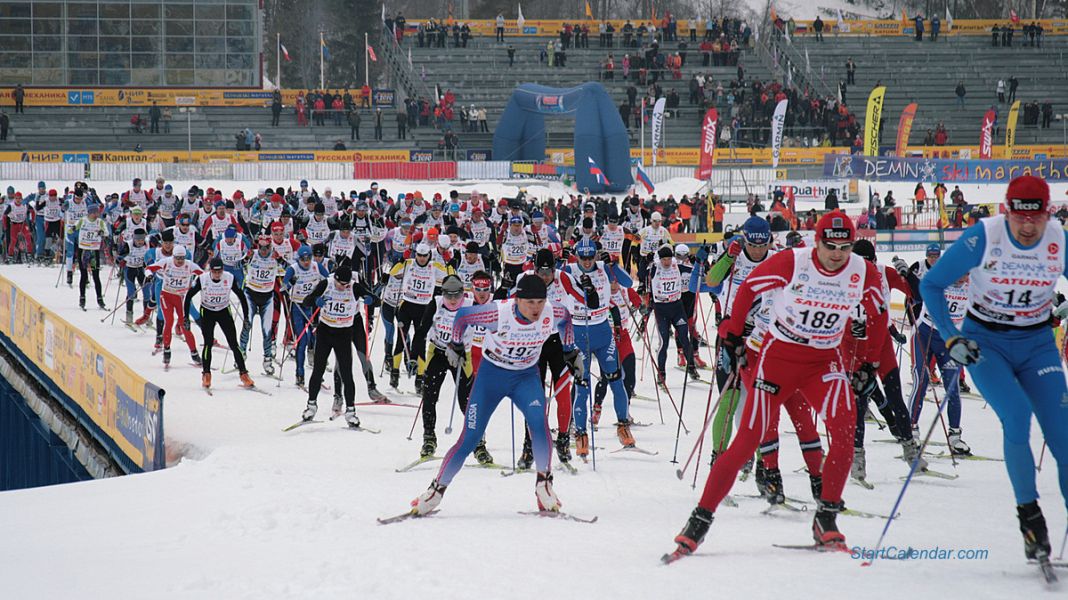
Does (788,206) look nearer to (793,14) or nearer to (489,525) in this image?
(489,525)

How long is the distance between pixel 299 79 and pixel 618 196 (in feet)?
141

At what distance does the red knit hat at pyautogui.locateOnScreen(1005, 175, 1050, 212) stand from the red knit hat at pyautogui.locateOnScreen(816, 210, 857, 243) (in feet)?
2.76

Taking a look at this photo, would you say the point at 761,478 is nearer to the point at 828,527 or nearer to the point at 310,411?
the point at 828,527

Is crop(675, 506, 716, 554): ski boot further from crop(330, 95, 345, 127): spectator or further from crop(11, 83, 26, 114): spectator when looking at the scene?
crop(11, 83, 26, 114): spectator

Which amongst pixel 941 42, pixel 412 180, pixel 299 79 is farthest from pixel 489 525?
pixel 299 79

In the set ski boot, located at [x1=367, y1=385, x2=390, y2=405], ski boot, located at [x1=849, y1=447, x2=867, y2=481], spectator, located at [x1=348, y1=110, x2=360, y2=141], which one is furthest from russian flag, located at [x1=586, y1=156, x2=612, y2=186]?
ski boot, located at [x1=849, y1=447, x2=867, y2=481]

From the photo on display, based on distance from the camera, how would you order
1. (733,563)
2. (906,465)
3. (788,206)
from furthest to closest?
1. (788,206)
2. (906,465)
3. (733,563)

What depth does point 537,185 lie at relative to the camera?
4038cm

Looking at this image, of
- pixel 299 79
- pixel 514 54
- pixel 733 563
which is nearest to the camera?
pixel 733 563

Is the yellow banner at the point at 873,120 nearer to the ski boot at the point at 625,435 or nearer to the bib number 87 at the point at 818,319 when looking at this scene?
the ski boot at the point at 625,435

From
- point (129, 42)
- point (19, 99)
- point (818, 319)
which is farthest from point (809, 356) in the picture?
point (129, 42)

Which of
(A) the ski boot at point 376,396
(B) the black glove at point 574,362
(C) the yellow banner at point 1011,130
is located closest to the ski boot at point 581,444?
(B) the black glove at point 574,362

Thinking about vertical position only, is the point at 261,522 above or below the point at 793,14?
below

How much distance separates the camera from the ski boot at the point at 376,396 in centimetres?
1495
